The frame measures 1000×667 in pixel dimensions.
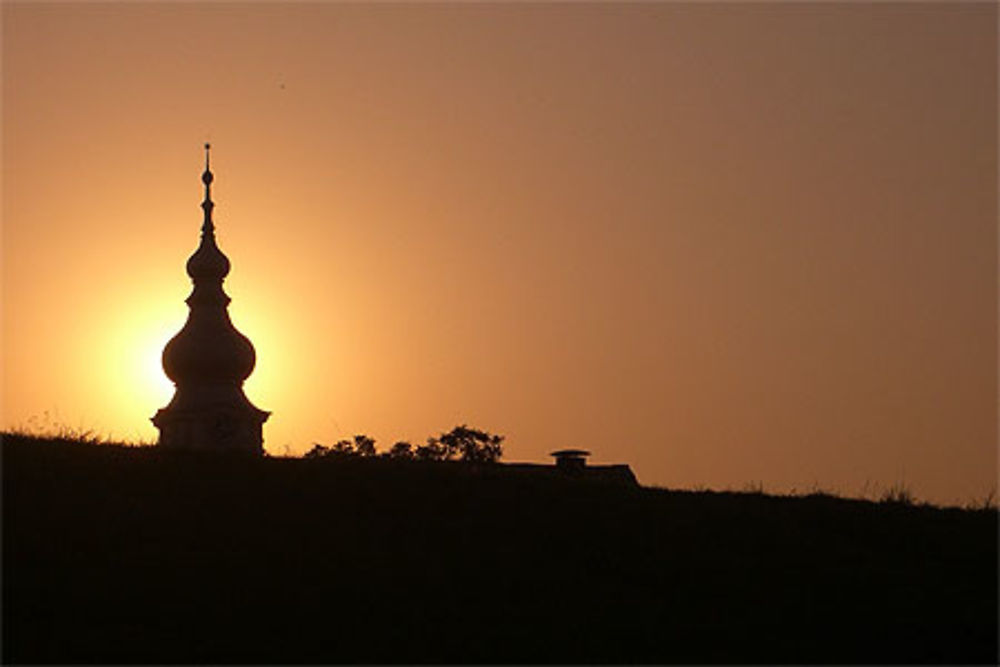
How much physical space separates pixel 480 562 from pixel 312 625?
355cm

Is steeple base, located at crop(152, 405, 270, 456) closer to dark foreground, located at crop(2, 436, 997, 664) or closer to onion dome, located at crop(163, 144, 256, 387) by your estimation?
onion dome, located at crop(163, 144, 256, 387)

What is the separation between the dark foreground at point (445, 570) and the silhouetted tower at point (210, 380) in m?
50.3

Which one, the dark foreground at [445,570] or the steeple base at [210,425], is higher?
the steeple base at [210,425]

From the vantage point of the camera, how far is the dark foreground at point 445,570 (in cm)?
2155

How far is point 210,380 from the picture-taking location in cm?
8188

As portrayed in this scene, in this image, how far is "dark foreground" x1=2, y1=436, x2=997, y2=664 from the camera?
70.7 ft

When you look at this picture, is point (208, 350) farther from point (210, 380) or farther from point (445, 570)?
point (445, 570)

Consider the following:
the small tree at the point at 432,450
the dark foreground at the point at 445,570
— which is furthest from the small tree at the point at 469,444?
the dark foreground at the point at 445,570

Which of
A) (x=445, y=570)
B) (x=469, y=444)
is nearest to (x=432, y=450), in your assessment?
(x=469, y=444)

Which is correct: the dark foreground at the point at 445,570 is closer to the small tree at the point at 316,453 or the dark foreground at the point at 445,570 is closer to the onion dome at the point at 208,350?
the small tree at the point at 316,453

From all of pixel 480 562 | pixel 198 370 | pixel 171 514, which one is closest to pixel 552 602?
pixel 480 562

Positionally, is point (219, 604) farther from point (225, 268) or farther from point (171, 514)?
point (225, 268)

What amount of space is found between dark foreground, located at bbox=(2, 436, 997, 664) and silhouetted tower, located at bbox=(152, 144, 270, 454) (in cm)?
5035

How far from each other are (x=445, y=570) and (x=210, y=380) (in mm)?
58504
